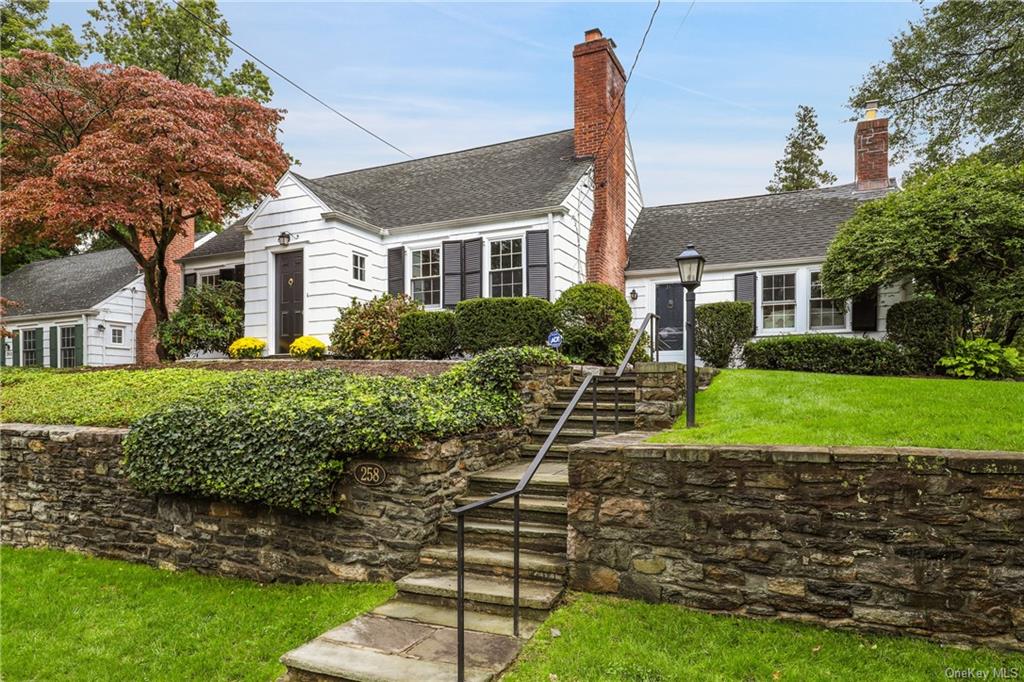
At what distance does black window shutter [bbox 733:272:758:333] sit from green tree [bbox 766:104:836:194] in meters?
17.4

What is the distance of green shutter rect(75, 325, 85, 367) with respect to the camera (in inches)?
683

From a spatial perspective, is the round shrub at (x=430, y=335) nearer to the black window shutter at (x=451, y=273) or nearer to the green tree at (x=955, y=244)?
the black window shutter at (x=451, y=273)

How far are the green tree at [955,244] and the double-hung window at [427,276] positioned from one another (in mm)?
7841

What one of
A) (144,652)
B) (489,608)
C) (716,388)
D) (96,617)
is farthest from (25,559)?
(716,388)

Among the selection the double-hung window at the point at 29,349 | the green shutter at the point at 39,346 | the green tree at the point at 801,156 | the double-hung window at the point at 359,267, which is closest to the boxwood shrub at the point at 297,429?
the double-hung window at the point at 359,267

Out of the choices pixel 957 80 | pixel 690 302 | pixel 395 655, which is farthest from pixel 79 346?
pixel 957 80

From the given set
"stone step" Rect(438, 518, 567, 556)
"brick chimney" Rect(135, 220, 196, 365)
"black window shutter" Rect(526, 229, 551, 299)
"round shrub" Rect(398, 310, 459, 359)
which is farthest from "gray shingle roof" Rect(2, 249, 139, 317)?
"stone step" Rect(438, 518, 567, 556)

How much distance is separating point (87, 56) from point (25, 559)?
61.3ft

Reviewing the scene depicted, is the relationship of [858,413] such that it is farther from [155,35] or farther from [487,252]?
[155,35]

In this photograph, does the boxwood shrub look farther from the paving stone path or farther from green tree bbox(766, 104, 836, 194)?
green tree bbox(766, 104, 836, 194)

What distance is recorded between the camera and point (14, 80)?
11836 millimetres

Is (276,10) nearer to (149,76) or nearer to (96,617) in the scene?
(149,76)

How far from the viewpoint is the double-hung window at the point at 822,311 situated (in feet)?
38.3

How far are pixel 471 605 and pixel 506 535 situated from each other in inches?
28.2
